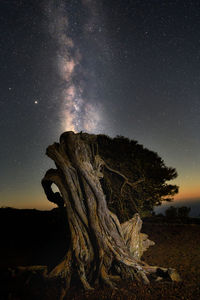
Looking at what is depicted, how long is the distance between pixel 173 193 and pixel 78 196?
42.4ft

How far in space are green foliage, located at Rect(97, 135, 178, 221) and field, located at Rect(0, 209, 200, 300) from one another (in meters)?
2.36

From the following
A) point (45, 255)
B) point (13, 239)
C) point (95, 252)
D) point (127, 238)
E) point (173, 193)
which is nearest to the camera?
point (95, 252)

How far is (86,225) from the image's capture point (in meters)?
6.54

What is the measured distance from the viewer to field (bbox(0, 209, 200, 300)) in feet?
17.6

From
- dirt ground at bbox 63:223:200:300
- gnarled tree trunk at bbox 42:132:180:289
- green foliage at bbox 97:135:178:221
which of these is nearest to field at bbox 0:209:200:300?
dirt ground at bbox 63:223:200:300

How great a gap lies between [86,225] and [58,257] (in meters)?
3.14

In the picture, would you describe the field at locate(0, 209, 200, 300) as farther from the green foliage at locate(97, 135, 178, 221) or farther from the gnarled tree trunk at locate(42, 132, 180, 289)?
the green foliage at locate(97, 135, 178, 221)

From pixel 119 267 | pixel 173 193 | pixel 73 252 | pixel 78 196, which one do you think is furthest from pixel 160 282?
pixel 173 193

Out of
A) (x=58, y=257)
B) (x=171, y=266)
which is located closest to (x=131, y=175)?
(x=171, y=266)

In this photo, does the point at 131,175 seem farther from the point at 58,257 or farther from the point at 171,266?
the point at 58,257

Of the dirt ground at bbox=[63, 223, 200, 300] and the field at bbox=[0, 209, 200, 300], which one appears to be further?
the field at bbox=[0, 209, 200, 300]

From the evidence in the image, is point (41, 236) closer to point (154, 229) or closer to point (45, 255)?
point (45, 255)

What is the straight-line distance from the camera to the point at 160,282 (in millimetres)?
5785

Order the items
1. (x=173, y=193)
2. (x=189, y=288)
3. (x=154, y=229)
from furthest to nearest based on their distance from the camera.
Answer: (x=173, y=193)
(x=154, y=229)
(x=189, y=288)
